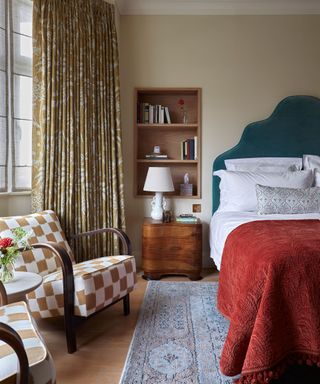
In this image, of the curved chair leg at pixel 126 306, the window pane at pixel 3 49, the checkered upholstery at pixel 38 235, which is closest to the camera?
the checkered upholstery at pixel 38 235

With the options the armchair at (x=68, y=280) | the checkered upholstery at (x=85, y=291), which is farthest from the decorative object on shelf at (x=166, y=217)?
the checkered upholstery at (x=85, y=291)

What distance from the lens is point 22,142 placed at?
116 inches

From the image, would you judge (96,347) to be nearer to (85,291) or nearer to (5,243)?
(85,291)

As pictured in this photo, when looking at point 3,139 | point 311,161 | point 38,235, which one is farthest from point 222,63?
point 38,235

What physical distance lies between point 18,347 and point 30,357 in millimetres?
143

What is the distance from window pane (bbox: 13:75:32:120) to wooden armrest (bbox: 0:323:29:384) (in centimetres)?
223

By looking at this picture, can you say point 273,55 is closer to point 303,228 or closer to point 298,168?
point 298,168

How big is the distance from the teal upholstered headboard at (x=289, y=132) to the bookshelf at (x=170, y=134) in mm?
510

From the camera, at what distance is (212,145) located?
3814 mm

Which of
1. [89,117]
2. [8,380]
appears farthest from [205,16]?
[8,380]

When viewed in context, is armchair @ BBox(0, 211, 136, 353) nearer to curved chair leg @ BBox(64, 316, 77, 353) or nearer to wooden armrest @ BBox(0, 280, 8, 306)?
curved chair leg @ BBox(64, 316, 77, 353)

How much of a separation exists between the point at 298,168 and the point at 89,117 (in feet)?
7.35

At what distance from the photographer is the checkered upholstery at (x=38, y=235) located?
2352 mm

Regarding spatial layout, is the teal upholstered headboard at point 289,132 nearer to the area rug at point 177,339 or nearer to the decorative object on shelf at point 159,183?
the decorative object on shelf at point 159,183
